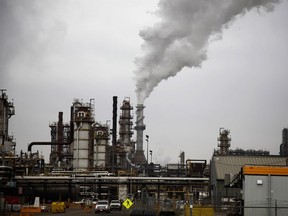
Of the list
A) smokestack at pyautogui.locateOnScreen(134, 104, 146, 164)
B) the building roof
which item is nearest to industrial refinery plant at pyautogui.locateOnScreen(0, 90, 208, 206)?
smokestack at pyautogui.locateOnScreen(134, 104, 146, 164)

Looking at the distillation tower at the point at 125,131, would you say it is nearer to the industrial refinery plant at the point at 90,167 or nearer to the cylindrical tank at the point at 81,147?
the industrial refinery plant at the point at 90,167

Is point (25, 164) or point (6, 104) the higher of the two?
point (6, 104)

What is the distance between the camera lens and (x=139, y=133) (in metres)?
117

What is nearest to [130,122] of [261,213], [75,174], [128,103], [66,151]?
[128,103]

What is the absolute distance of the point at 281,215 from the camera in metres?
32.0

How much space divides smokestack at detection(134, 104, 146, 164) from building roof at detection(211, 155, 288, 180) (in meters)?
27.5

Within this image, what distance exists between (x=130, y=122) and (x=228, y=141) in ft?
84.1

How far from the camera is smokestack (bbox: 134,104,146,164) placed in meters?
101

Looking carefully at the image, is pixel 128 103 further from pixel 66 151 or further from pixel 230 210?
pixel 230 210

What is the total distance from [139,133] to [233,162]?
49.5m

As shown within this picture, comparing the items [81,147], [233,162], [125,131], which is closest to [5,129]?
[81,147]

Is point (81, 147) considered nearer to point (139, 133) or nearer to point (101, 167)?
point (101, 167)

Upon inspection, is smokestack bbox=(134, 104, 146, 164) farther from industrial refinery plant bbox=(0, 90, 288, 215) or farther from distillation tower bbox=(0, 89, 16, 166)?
distillation tower bbox=(0, 89, 16, 166)

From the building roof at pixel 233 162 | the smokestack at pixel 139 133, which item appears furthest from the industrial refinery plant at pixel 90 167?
the building roof at pixel 233 162
